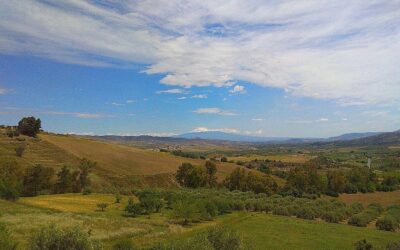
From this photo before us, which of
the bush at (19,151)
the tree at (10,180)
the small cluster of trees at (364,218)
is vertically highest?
the bush at (19,151)

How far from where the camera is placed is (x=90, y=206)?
7738 centimetres

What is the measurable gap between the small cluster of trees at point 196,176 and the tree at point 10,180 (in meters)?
48.3

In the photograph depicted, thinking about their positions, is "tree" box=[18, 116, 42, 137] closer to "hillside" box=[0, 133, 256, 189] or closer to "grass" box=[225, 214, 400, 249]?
"hillside" box=[0, 133, 256, 189]

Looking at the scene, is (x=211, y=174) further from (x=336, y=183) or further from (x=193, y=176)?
(x=336, y=183)

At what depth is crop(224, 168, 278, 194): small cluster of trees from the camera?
119 meters

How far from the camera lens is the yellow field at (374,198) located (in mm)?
109925

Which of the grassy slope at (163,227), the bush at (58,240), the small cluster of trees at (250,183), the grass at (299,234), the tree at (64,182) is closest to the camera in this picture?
the bush at (58,240)

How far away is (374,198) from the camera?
117 m

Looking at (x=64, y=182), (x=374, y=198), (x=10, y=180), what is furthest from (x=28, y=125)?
(x=374, y=198)

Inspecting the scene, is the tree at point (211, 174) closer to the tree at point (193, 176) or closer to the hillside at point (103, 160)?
the tree at point (193, 176)

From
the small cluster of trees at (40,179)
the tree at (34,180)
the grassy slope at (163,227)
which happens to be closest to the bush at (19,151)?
the small cluster of trees at (40,179)

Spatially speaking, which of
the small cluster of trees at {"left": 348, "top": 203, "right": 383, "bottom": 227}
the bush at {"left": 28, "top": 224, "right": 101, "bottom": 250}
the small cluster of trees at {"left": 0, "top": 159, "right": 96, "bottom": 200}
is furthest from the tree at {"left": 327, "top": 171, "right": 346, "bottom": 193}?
the bush at {"left": 28, "top": 224, "right": 101, "bottom": 250}

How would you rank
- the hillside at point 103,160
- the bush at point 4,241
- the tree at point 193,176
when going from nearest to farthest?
the bush at point 4,241 → the hillside at point 103,160 → the tree at point 193,176

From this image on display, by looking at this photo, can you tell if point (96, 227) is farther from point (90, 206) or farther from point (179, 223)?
point (90, 206)
